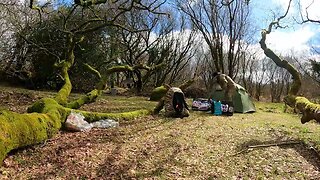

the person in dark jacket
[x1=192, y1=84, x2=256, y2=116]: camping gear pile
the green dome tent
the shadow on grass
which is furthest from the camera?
the green dome tent

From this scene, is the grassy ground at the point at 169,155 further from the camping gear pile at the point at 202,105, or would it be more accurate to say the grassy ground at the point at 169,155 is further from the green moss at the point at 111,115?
the camping gear pile at the point at 202,105

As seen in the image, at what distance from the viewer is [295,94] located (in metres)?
7.87

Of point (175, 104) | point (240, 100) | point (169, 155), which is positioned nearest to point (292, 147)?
point (169, 155)

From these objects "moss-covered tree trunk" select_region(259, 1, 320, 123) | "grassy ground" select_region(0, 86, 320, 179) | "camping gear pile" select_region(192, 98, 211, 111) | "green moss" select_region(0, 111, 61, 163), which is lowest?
"grassy ground" select_region(0, 86, 320, 179)

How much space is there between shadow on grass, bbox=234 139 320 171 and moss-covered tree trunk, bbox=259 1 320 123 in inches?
20.8

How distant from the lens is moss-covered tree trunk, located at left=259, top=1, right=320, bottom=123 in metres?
6.18

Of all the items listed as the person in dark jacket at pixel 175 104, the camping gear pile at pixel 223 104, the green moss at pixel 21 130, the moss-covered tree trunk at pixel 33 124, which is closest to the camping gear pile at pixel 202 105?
the camping gear pile at pixel 223 104

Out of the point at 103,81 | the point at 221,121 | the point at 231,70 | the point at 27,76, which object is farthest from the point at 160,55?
the point at 221,121

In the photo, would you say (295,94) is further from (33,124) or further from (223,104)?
(33,124)

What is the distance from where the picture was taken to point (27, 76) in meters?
16.0

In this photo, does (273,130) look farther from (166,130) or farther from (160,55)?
(160,55)

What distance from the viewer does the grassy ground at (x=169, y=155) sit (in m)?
4.84

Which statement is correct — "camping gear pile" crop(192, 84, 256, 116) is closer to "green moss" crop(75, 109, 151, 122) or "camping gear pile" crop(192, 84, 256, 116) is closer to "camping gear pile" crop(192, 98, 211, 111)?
"camping gear pile" crop(192, 98, 211, 111)

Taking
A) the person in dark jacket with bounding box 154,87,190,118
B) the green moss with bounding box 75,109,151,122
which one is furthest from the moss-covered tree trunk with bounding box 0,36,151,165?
the person in dark jacket with bounding box 154,87,190,118
